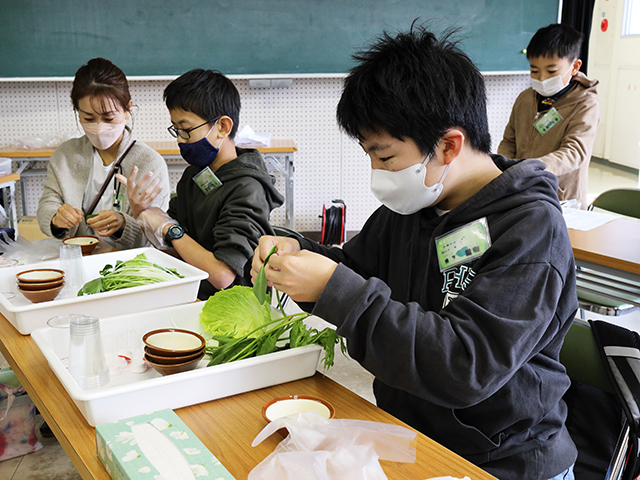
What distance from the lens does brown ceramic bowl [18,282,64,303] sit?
4.65 ft

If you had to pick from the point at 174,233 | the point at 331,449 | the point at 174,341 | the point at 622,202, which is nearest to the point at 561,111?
the point at 622,202

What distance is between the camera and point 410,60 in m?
1.03

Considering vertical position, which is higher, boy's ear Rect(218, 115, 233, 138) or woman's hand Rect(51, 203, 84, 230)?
boy's ear Rect(218, 115, 233, 138)

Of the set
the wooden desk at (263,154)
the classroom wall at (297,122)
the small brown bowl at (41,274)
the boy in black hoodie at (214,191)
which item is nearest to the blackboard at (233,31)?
the classroom wall at (297,122)

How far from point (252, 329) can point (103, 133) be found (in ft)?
4.68

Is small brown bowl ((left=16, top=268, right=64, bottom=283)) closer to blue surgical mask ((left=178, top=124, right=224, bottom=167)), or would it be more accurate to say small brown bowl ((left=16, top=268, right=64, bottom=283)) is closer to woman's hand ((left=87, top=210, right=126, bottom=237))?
woman's hand ((left=87, top=210, right=126, bottom=237))

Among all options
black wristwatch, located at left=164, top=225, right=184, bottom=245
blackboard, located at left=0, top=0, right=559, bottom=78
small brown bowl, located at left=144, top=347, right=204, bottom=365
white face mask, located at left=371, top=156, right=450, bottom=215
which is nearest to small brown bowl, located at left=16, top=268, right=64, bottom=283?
black wristwatch, located at left=164, top=225, right=184, bottom=245

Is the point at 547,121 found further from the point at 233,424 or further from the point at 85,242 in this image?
the point at 233,424

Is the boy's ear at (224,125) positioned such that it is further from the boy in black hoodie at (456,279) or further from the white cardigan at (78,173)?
the boy in black hoodie at (456,279)

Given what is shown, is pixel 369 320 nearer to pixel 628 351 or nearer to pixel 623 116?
pixel 628 351

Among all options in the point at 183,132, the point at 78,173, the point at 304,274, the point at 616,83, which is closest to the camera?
the point at 304,274

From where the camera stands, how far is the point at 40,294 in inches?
55.9

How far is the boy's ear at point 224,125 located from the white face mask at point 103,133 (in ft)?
1.82

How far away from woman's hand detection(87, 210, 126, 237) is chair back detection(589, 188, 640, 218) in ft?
7.59
